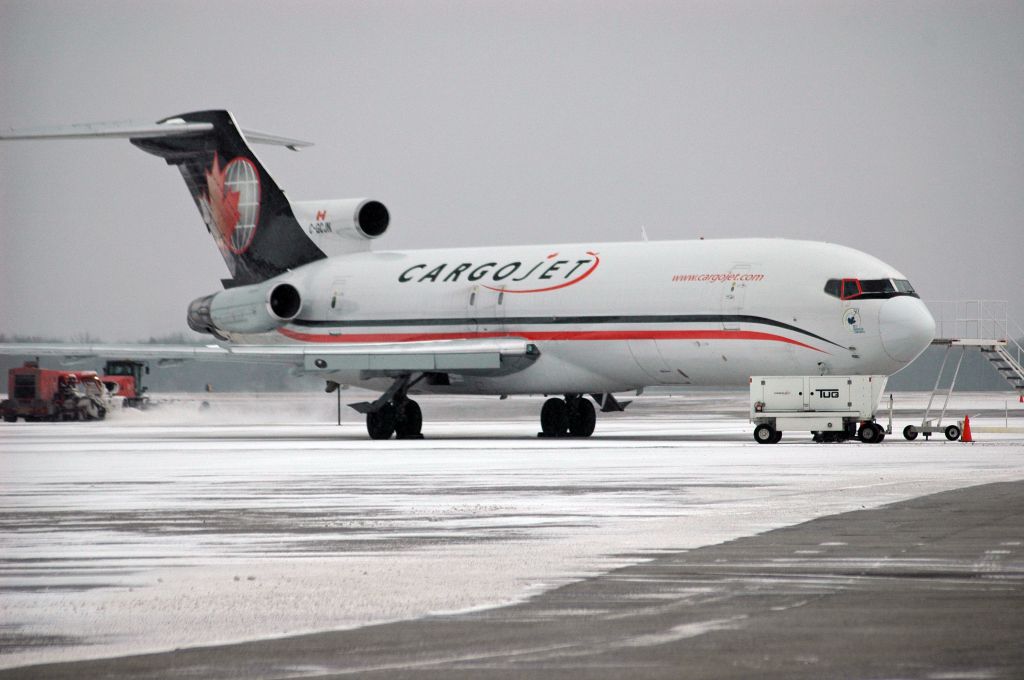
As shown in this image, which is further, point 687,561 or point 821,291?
point 821,291

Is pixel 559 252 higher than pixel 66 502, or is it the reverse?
pixel 559 252

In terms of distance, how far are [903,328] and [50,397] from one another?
40.4 m

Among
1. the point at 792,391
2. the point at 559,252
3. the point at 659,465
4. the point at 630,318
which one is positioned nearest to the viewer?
the point at 659,465

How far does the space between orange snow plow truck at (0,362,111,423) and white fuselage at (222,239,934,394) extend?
77.7 ft

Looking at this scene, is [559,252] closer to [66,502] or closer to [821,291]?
[821,291]

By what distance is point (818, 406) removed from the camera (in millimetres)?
33312

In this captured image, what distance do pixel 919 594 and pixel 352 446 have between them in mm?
24593

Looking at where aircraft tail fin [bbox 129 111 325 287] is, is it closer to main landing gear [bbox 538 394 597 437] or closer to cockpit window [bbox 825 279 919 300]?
main landing gear [bbox 538 394 597 437]

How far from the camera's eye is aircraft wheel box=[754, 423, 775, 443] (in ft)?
110

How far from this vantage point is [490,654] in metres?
8.17

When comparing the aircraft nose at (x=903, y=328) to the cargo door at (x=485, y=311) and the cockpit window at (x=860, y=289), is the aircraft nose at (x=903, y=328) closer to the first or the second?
the cockpit window at (x=860, y=289)

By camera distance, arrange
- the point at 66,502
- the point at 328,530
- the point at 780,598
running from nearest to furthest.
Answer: the point at 780,598, the point at 328,530, the point at 66,502

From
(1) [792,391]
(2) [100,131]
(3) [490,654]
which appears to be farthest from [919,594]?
(2) [100,131]

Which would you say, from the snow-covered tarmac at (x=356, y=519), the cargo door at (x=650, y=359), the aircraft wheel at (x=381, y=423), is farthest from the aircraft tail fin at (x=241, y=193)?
the snow-covered tarmac at (x=356, y=519)
